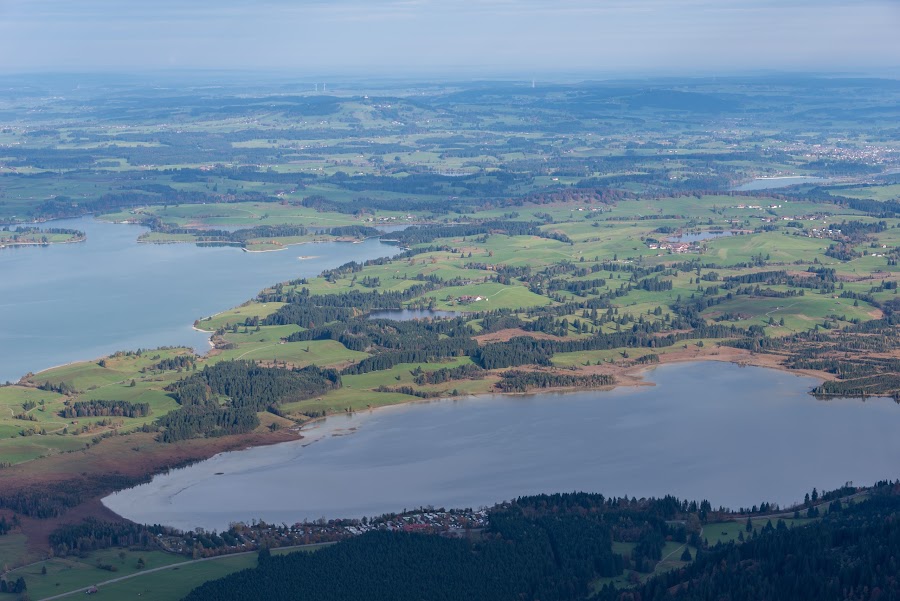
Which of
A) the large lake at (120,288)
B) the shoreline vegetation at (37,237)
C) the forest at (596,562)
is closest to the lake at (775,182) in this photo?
the large lake at (120,288)

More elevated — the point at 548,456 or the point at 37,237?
the point at 37,237

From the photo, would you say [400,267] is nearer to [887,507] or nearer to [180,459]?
[180,459]

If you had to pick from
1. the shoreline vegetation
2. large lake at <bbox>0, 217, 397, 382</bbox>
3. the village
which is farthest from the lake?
the village

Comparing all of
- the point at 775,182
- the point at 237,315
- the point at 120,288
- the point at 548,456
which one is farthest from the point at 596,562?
the point at 775,182

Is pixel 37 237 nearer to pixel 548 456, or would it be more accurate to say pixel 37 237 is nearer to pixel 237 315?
pixel 237 315

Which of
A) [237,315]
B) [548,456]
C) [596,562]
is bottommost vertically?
[548,456]

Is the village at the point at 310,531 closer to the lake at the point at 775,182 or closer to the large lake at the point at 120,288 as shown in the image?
the large lake at the point at 120,288
